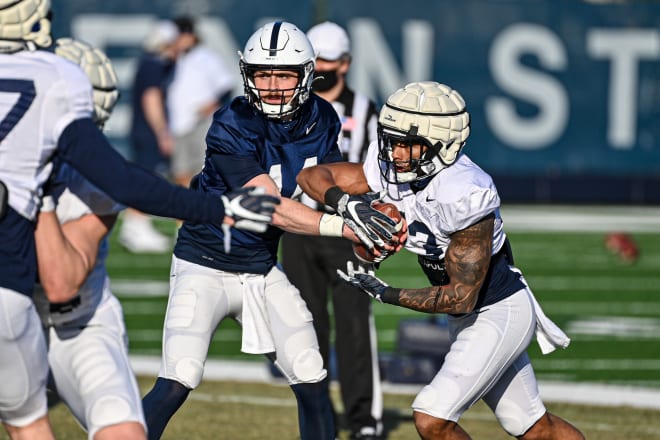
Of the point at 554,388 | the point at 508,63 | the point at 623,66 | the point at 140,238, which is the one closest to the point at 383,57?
the point at 508,63

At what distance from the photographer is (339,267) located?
619cm

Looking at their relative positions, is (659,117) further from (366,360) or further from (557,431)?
(557,431)

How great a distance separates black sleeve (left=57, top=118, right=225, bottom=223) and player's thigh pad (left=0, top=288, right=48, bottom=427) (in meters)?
0.38

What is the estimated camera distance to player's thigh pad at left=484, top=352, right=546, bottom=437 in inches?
180

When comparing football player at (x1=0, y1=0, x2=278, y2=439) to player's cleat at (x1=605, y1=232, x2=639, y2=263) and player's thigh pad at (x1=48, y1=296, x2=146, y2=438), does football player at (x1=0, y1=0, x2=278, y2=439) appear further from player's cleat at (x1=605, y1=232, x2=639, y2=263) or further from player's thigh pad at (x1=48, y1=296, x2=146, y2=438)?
player's cleat at (x1=605, y1=232, x2=639, y2=263)

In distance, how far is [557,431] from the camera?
4.61 meters

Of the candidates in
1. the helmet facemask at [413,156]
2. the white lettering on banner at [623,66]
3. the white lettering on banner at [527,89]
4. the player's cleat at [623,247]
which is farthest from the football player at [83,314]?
the white lettering on banner at [623,66]

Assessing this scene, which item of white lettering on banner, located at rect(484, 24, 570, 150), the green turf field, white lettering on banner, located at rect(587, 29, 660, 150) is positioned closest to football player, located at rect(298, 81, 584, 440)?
the green turf field

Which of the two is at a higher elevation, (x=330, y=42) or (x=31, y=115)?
(x=31, y=115)

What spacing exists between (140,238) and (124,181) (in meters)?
9.18

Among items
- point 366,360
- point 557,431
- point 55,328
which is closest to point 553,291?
point 366,360

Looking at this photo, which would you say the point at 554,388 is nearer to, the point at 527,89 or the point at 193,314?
the point at 193,314

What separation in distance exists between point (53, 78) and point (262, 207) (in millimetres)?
668

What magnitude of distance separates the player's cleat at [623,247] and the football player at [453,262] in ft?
26.0
